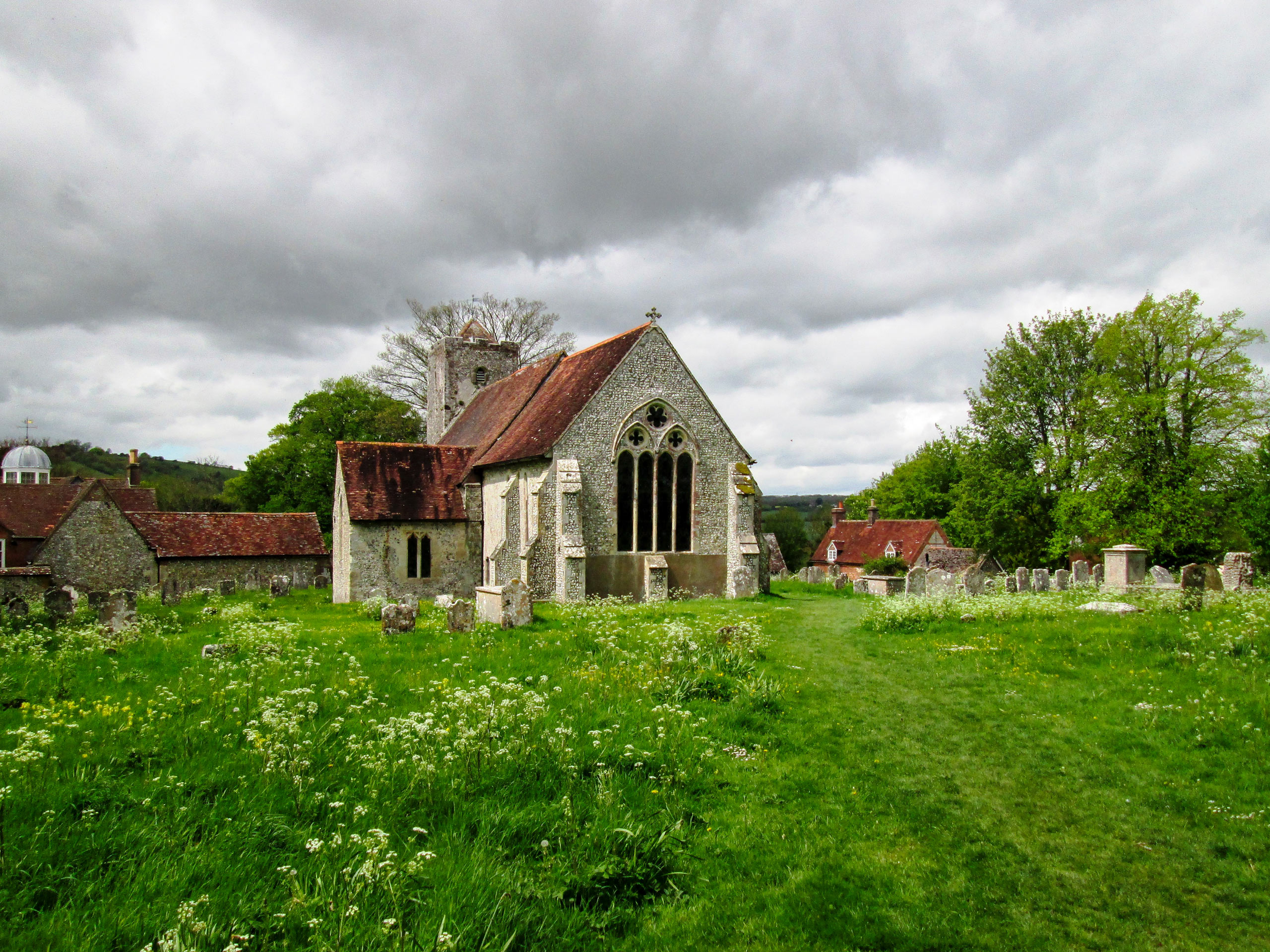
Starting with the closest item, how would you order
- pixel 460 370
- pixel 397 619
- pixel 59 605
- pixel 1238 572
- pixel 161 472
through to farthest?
pixel 397 619, pixel 59 605, pixel 1238 572, pixel 460 370, pixel 161 472

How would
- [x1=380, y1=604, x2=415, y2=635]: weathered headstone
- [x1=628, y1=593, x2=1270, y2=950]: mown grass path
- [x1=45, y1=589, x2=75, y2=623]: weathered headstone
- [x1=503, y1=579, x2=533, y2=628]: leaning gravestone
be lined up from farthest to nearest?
[x1=45, y1=589, x2=75, y2=623]: weathered headstone
[x1=503, y1=579, x2=533, y2=628]: leaning gravestone
[x1=380, y1=604, x2=415, y2=635]: weathered headstone
[x1=628, y1=593, x2=1270, y2=950]: mown grass path

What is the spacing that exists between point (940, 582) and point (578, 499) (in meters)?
10.4

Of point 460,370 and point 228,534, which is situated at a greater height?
point 460,370

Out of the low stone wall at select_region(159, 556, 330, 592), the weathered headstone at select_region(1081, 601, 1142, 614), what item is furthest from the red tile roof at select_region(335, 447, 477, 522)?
the weathered headstone at select_region(1081, 601, 1142, 614)

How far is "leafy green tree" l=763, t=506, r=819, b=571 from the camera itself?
6612cm

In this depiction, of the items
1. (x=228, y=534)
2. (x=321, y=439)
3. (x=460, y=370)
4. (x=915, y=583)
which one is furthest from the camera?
(x=321, y=439)

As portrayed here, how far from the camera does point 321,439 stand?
146 ft

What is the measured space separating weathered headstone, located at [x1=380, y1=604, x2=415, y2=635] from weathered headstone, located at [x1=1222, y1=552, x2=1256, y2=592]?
63.1 ft

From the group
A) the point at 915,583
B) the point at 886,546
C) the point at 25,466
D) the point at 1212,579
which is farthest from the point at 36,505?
the point at 886,546

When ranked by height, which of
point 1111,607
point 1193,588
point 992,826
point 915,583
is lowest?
point 992,826

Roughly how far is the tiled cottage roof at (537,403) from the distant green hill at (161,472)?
76.3ft

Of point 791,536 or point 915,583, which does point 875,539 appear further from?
point 915,583

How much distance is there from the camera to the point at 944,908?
4629 millimetres

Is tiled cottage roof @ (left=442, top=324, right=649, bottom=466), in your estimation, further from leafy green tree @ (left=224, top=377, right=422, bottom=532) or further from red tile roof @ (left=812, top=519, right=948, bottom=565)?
red tile roof @ (left=812, top=519, right=948, bottom=565)
